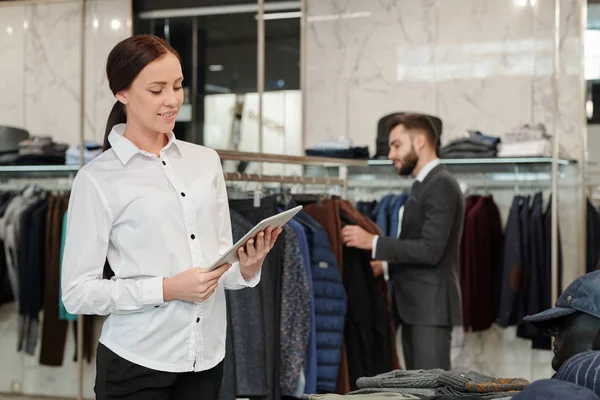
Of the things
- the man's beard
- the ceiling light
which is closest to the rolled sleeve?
the man's beard

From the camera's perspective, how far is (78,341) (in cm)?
535

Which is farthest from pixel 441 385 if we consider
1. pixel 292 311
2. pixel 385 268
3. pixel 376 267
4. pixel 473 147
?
pixel 473 147

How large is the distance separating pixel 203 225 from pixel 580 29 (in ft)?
14.8

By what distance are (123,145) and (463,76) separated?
4474 mm

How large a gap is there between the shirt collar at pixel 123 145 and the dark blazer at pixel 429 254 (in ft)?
6.44

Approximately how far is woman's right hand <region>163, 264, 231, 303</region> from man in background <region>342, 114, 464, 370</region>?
2.03m

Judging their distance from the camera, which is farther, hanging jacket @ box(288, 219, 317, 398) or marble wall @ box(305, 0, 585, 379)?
marble wall @ box(305, 0, 585, 379)

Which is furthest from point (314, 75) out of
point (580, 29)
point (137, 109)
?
point (137, 109)

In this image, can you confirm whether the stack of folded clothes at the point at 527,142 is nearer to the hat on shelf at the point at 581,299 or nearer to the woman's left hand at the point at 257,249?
the woman's left hand at the point at 257,249

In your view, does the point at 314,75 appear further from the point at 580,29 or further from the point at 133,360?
the point at 133,360

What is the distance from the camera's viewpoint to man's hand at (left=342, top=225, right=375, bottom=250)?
14.4 feet

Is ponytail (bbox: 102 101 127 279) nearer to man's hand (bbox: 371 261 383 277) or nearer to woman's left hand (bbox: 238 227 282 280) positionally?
woman's left hand (bbox: 238 227 282 280)

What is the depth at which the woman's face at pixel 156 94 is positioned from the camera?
8.08 feet

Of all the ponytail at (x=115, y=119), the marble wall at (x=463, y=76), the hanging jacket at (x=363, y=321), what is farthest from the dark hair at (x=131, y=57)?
the marble wall at (x=463, y=76)
